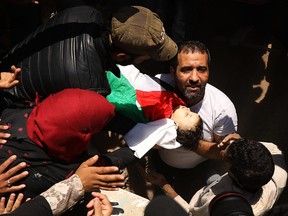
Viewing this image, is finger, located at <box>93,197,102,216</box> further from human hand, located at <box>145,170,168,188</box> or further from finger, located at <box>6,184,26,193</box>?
human hand, located at <box>145,170,168,188</box>

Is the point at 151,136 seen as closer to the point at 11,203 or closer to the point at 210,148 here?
the point at 210,148

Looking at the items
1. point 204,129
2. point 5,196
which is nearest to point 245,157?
point 204,129

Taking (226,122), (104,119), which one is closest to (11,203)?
(104,119)

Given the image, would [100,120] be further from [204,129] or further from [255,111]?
[255,111]

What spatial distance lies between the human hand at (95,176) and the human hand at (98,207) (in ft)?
0.23

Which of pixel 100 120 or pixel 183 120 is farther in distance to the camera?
pixel 183 120

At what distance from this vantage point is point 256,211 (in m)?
2.34

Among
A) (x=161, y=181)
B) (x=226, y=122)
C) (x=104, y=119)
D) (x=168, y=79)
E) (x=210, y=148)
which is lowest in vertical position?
(x=161, y=181)

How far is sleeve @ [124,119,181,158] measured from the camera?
2846mm

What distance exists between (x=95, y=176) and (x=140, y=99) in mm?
856

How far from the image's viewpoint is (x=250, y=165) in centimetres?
235

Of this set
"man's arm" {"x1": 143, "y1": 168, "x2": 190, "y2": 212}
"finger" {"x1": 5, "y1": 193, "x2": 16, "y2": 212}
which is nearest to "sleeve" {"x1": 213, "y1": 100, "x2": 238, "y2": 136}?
"man's arm" {"x1": 143, "y1": 168, "x2": 190, "y2": 212}

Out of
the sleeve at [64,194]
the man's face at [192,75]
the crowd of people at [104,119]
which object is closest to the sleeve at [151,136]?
the crowd of people at [104,119]

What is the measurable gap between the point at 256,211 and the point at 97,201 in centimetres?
92
